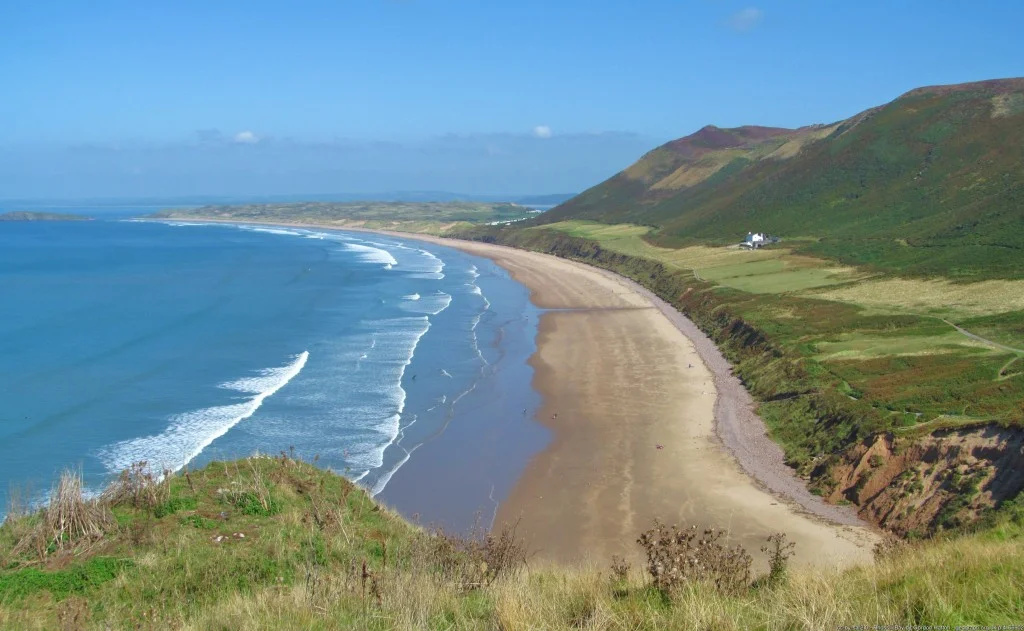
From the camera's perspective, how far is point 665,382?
38062mm

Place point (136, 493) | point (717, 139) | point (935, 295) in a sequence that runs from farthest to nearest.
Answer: point (717, 139) → point (935, 295) → point (136, 493)

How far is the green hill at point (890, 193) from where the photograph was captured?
62469 millimetres

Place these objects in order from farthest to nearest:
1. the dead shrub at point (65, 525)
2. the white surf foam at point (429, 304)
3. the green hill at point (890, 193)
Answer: the green hill at point (890, 193), the white surf foam at point (429, 304), the dead shrub at point (65, 525)

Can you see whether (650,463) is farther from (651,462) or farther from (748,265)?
(748,265)

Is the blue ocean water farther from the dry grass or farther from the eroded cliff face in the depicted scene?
the dry grass

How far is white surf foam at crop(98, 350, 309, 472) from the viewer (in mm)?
25359

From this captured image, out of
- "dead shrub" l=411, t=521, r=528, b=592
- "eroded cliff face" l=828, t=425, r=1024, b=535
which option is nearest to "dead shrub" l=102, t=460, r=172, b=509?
"dead shrub" l=411, t=521, r=528, b=592

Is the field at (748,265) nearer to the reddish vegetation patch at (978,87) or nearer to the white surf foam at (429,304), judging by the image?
the white surf foam at (429,304)

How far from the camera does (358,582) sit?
28.3ft

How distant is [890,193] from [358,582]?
92.9 meters

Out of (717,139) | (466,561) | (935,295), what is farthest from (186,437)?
(717,139)

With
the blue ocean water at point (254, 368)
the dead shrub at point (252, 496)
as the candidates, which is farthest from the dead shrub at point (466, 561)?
the blue ocean water at point (254, 368)

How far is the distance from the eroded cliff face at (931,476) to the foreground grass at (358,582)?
8.30m

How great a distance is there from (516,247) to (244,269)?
4984 cm
